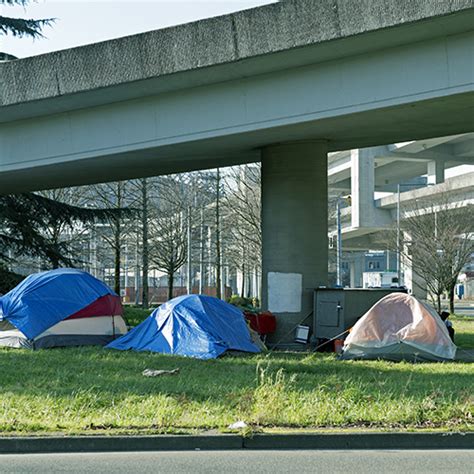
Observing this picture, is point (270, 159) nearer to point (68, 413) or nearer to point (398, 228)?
point (68, 413)

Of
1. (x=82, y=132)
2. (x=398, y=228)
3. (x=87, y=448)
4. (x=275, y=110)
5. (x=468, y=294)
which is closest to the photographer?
(x=87, y=448)

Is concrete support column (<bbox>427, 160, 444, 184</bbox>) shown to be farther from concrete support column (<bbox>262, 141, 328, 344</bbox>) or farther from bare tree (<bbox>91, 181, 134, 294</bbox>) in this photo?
concrete support column (<bbox>262, 141, 328, 344</bbox>)

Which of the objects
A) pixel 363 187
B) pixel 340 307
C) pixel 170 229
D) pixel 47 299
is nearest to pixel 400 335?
pixel 340 307

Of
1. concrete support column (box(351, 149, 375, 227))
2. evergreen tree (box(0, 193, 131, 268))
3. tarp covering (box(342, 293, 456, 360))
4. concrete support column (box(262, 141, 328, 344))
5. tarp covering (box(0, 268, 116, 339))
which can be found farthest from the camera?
concrete support column (box(351, 149, 375, 227))

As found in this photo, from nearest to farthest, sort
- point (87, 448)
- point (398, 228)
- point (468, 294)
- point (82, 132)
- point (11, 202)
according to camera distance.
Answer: point (87, 448) → point (82, 132) → point (11, 202) → point (398, 228) → point (468, 294)

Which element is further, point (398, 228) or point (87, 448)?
point (398, 228)

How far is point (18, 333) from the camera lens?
720 inches

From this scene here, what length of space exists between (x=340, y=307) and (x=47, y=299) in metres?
6.83

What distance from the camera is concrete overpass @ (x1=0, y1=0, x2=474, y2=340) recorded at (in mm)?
15164

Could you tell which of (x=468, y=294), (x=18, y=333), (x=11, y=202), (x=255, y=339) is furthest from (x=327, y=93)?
(x=468, y=294)

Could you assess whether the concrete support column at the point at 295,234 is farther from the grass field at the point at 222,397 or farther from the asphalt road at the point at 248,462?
the asphalt road at the point at 248,462

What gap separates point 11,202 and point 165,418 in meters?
20.8

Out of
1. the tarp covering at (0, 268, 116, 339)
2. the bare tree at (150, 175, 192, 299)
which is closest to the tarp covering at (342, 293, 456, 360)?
the tarp covering at (0, 268, 116, 339)

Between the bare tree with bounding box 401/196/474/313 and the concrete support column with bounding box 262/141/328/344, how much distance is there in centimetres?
1885
